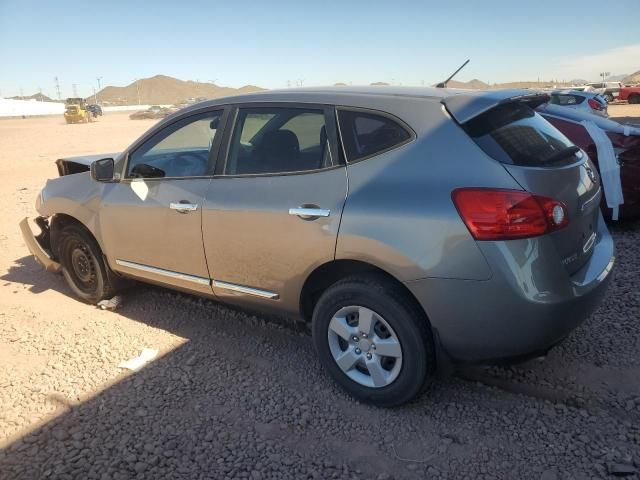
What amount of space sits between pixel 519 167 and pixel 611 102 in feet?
131

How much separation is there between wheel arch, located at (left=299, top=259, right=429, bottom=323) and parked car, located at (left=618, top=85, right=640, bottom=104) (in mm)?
35778

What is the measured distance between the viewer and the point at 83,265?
4.79 metres

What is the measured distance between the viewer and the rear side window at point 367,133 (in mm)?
2822

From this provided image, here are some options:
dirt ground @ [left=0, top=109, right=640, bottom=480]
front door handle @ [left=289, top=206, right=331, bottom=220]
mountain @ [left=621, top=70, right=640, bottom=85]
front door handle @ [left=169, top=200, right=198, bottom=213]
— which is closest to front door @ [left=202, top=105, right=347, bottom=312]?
front door handle @ [left=289, top=206, right=331, bottom=220]

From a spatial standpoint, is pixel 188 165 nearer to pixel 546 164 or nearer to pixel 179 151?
pixel 179 151

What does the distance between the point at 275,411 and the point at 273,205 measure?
1.22 meters

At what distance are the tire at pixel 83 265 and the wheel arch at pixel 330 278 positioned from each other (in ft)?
7.15

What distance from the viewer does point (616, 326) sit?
3.79m

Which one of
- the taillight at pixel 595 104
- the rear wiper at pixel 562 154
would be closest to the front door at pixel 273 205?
the rear wiper at pixel 562 154

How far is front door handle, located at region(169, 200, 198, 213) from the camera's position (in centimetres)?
356

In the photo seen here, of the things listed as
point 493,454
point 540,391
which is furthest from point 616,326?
point 493,454

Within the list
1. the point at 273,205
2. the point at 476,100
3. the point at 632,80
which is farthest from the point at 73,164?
the point at 632,80

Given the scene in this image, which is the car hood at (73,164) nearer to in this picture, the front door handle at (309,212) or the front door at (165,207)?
the front door at (165,207)

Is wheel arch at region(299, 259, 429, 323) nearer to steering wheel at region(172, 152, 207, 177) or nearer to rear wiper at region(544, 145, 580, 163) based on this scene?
rear wiper at region(544, 145, 580, 163)
